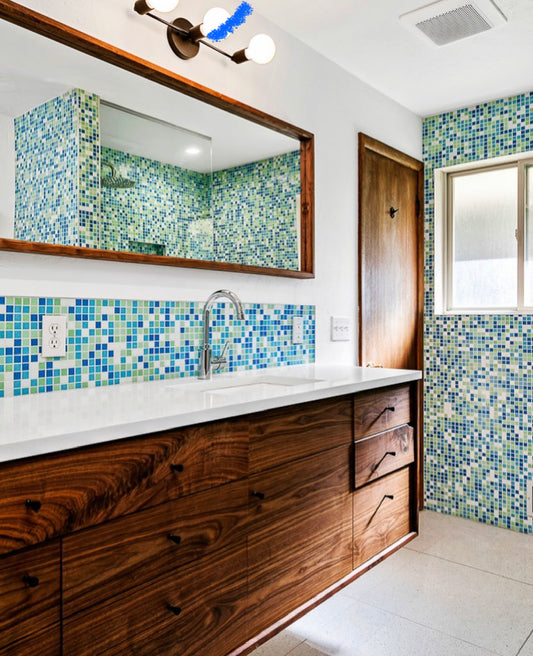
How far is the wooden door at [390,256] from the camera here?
109 inches

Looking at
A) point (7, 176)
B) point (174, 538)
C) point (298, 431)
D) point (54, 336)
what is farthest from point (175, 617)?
point (7, 176)

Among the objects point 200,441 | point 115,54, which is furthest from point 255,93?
point 200,441

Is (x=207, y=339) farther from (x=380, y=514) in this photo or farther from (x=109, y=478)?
(x=380, y=514)

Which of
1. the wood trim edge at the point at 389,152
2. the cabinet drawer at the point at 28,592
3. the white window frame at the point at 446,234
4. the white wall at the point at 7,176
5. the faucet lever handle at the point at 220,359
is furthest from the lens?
the white window frame at the point at 446,234

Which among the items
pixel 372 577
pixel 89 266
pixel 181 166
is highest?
pixel 181 166

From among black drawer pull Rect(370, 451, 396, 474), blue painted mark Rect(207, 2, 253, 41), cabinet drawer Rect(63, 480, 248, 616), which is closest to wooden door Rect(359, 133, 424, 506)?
black drawer pull Rect(370, 451, 396, 474)

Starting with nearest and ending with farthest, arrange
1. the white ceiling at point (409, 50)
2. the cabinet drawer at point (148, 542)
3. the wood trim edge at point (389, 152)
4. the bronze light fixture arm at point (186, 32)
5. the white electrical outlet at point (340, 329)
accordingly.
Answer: the cabinet drawer at point (148, 542) → the bronze light fixture arm at point (186, 32) → the white ceiling at point (409, 50) → the white electrical outlet at point (340, 329) → the wood trim edge at point (389, 152)

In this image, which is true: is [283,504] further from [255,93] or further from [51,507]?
[255,93]

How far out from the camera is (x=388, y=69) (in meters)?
2.60

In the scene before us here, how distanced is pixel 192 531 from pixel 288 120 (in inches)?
68.3

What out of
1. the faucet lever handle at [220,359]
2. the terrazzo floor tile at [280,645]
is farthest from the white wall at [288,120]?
the terrazzo floor tile at [280,645]

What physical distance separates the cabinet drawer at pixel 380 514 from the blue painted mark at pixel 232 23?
5.61 ft

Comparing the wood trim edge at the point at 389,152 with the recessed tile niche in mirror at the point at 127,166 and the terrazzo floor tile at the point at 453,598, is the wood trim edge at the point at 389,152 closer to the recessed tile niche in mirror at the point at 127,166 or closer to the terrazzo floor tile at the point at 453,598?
the recessed tile niche in mirror at the point at 127,166

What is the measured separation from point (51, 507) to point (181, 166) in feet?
4.07
